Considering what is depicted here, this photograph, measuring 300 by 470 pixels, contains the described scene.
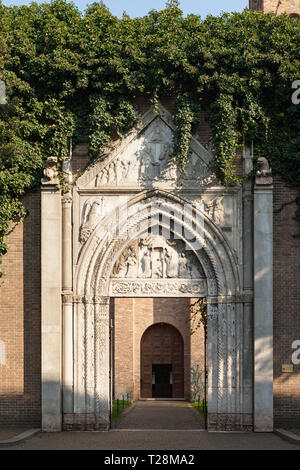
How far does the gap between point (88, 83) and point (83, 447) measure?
24.8 feet

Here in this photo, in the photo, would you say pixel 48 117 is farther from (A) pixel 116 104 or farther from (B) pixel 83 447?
(B) pixel 83 447

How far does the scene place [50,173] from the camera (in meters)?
12.3

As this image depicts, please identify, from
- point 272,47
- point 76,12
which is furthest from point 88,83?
point 272,47

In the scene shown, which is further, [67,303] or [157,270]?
[157,270]

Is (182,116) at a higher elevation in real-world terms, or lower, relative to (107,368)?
higher

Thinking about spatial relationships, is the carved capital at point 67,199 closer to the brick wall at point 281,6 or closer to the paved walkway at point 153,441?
the paved walkway at point 153,441

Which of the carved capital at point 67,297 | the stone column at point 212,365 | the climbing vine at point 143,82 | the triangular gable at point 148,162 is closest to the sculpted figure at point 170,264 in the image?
the stone column at point 212,365

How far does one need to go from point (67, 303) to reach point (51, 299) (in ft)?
1.25

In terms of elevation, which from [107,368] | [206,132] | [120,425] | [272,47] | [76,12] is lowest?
[120,425]

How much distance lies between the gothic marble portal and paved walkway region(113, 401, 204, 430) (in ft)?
5.95

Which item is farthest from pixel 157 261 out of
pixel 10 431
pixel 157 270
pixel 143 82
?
pixel 10 431

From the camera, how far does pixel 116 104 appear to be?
41.5ft

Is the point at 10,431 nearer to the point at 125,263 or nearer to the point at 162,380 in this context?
the point at 125,263

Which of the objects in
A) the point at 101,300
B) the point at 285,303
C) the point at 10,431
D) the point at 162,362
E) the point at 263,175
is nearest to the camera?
the point at 10,431
